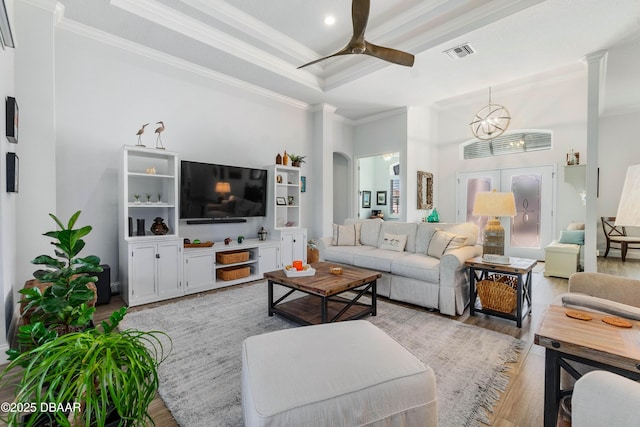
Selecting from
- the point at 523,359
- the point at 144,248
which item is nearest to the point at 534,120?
the point at 523,359

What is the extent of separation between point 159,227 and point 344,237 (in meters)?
2.57

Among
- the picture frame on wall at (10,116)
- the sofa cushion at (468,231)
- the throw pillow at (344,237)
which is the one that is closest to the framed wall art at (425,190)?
the throw pillow at (344,237)

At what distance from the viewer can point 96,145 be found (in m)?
3.54

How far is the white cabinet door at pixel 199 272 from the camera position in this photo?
3814mm

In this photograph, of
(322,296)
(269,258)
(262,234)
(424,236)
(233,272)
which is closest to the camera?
(322,296)

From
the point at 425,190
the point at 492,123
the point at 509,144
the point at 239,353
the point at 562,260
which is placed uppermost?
the point at 492,123

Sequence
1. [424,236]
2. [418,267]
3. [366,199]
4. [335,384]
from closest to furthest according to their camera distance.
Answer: [335,384]
[418,267]
[424,236]
[366,199]

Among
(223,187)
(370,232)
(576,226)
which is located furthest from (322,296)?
(576,226)

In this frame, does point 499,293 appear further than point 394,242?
No

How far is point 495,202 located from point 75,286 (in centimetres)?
337

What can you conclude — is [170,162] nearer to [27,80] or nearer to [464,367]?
[27,80]

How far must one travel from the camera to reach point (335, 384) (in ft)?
3.99

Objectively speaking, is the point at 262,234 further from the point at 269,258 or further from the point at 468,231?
the point at 468,231

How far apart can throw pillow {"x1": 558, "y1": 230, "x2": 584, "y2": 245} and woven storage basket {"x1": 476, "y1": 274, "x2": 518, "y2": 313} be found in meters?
3.07
